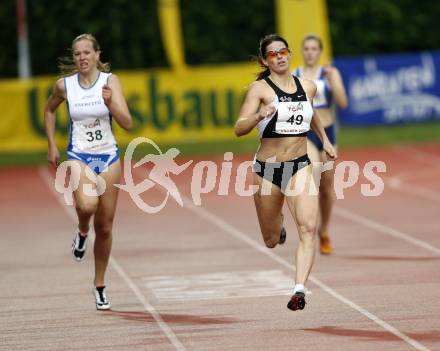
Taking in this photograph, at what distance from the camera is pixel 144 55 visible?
4372cm

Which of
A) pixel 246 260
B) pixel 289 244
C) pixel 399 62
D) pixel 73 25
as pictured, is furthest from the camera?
pixel 73 25

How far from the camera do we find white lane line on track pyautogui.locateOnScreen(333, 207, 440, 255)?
49.3 feet

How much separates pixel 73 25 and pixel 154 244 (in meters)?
27.2

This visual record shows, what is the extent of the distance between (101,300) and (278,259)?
3.49 metres

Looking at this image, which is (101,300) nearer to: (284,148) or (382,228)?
(284,148)

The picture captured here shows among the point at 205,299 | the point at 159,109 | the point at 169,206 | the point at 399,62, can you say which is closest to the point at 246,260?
the point at 205,299

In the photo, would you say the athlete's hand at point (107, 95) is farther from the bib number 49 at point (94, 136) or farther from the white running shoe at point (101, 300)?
the white running shoe at point (101, 300)

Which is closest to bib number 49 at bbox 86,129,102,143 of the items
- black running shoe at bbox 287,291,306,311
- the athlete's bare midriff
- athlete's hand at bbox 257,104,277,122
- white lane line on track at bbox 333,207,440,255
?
the athlete's bare midriff

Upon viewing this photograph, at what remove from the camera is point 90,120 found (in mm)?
11047

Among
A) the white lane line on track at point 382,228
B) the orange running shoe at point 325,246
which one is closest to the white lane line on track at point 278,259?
the orange running shoe at point 325,246

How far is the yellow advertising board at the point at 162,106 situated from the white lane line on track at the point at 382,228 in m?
12.6

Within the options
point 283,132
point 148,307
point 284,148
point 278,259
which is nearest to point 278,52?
point 283,132

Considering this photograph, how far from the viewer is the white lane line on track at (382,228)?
592 inches

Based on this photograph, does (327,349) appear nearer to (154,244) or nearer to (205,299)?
(205,299)
